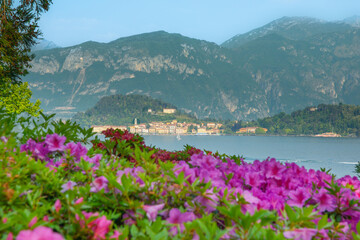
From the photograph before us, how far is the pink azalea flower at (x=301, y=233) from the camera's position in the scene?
1512mm

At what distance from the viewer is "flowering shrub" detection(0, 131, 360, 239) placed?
4.74 ft

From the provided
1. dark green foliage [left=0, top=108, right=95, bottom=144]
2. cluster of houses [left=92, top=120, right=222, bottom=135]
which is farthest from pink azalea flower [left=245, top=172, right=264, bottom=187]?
cluster of houses [left=92, top=120, right=222, bottom=135]

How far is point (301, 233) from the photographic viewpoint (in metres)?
1.53

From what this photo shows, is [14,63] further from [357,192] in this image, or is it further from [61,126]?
[357,192]

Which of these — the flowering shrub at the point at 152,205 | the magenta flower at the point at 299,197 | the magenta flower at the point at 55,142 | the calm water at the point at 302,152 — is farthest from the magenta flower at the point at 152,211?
the calm water at the point at 302,152

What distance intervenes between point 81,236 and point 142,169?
30.3 inches

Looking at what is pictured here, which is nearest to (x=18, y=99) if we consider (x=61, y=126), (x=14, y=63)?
(x=14, y=63)

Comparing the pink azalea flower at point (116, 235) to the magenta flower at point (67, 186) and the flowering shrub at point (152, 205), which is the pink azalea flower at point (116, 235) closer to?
the flowering shrub at point (152, 205)

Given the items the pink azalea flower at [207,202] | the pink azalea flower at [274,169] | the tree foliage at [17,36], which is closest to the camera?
the pink azalea flower at [207,202]

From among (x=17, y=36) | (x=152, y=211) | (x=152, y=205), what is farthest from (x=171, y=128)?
(x=152, y=211)

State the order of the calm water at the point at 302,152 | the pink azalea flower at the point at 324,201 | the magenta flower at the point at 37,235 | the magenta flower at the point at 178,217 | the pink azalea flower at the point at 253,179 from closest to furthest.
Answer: the magenta flower at the point at 37,235 < the magenta flower at the point at 178,217 < the pink azalea flower at the point at 324,201 < the pink azalea flower at the point at 253,179 < the calm water at the point at 302,152

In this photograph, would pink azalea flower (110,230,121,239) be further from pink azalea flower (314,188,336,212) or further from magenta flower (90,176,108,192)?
pink azalea flower (314,188,336,212)

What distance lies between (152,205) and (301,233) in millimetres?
809

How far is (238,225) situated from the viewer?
5.06 feet
